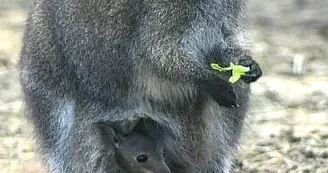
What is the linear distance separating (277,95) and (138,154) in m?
2.36

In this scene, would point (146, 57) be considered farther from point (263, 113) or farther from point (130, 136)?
point (263, 113)

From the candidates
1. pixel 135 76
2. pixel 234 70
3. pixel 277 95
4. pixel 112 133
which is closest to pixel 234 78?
pixel 234 70

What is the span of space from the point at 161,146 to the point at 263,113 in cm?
187

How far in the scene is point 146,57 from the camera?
461 centimetres

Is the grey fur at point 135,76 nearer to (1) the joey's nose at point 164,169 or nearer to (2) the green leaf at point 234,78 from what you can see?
(2) the green leaf at point 234,78

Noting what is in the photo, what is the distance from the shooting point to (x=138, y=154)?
15.2 feet

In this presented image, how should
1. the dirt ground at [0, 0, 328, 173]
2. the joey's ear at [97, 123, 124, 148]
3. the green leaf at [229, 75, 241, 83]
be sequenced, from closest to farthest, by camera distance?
the green leaf at [229, 75, 241, 83] < the joey's ear at [97, 123, 124, 148] < the dirt ground at [0, 0, 328, 173]

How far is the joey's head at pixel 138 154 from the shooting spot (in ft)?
15.2

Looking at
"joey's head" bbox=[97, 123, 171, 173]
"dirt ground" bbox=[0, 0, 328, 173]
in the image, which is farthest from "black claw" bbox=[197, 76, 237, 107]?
"dirt ground" bbox=[0, 0, 328, 173]

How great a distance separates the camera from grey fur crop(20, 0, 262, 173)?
4.61 metres

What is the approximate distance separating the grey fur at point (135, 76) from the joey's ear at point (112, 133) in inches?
1.4

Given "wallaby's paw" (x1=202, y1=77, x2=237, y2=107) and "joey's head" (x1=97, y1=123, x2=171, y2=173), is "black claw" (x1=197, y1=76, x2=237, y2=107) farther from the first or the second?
"joey's head" (x1=97, y1=123, x2=171, y2=173)

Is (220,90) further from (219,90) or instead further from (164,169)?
(164,169)

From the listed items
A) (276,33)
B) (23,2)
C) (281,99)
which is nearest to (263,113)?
(281,99)
